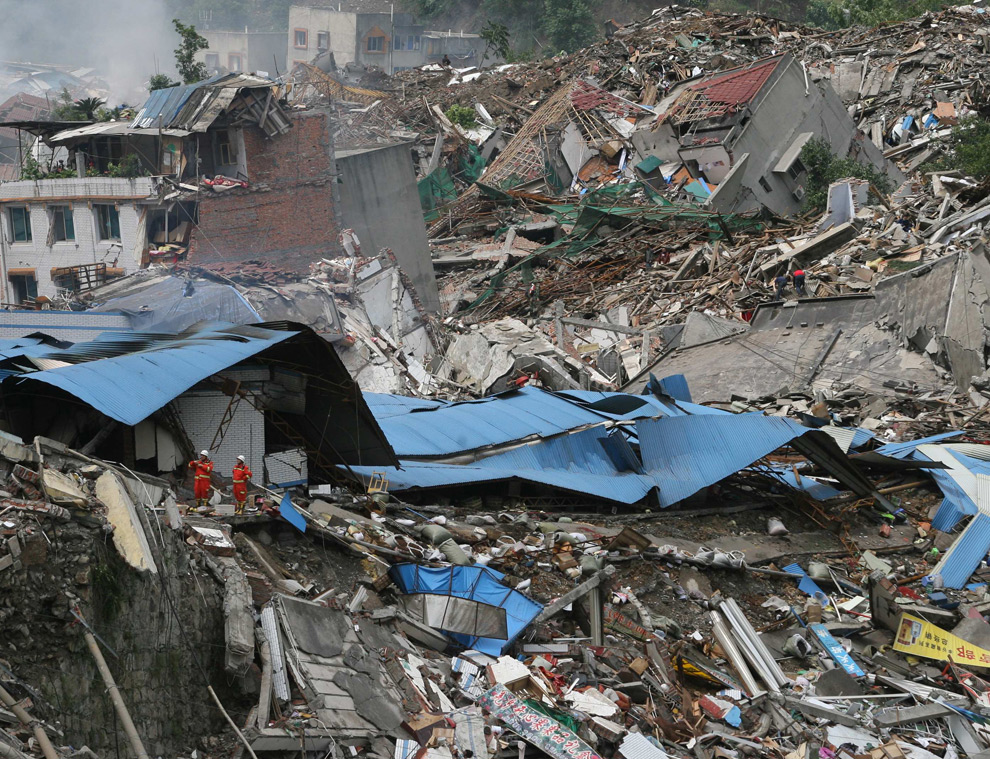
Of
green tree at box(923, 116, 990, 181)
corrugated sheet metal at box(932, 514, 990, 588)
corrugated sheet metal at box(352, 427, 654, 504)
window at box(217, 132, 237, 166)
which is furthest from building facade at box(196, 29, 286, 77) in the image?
corrugated sheet metal at box(932, 514, 990, 588)

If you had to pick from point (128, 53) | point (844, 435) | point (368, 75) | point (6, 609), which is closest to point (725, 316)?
point (844, 435)

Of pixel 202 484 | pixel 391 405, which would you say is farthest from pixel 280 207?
pixel 202 484

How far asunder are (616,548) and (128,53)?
56329 mm

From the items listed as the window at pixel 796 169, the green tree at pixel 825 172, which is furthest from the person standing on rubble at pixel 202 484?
the window at pixel 796 169

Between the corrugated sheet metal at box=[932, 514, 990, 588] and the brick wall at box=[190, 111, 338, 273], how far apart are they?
13.0 metres

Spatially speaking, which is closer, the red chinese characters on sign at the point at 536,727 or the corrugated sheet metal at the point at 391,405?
the red chinese characters on sign at the point at 536,727

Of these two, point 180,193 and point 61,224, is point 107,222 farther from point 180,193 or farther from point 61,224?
point 180,193

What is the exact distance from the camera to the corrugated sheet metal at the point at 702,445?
10859 millimetres

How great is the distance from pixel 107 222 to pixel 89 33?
44.3m

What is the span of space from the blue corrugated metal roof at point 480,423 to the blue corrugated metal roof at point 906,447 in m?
3.35

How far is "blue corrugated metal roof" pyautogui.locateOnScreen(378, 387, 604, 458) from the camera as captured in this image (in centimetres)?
1109

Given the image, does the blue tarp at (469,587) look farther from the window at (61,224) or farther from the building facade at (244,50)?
the building facade at (244,50)

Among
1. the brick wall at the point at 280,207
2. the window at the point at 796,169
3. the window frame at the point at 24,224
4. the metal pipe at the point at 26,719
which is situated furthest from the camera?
the window at the point at 796,169

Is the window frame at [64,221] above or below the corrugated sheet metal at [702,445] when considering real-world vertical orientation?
above
